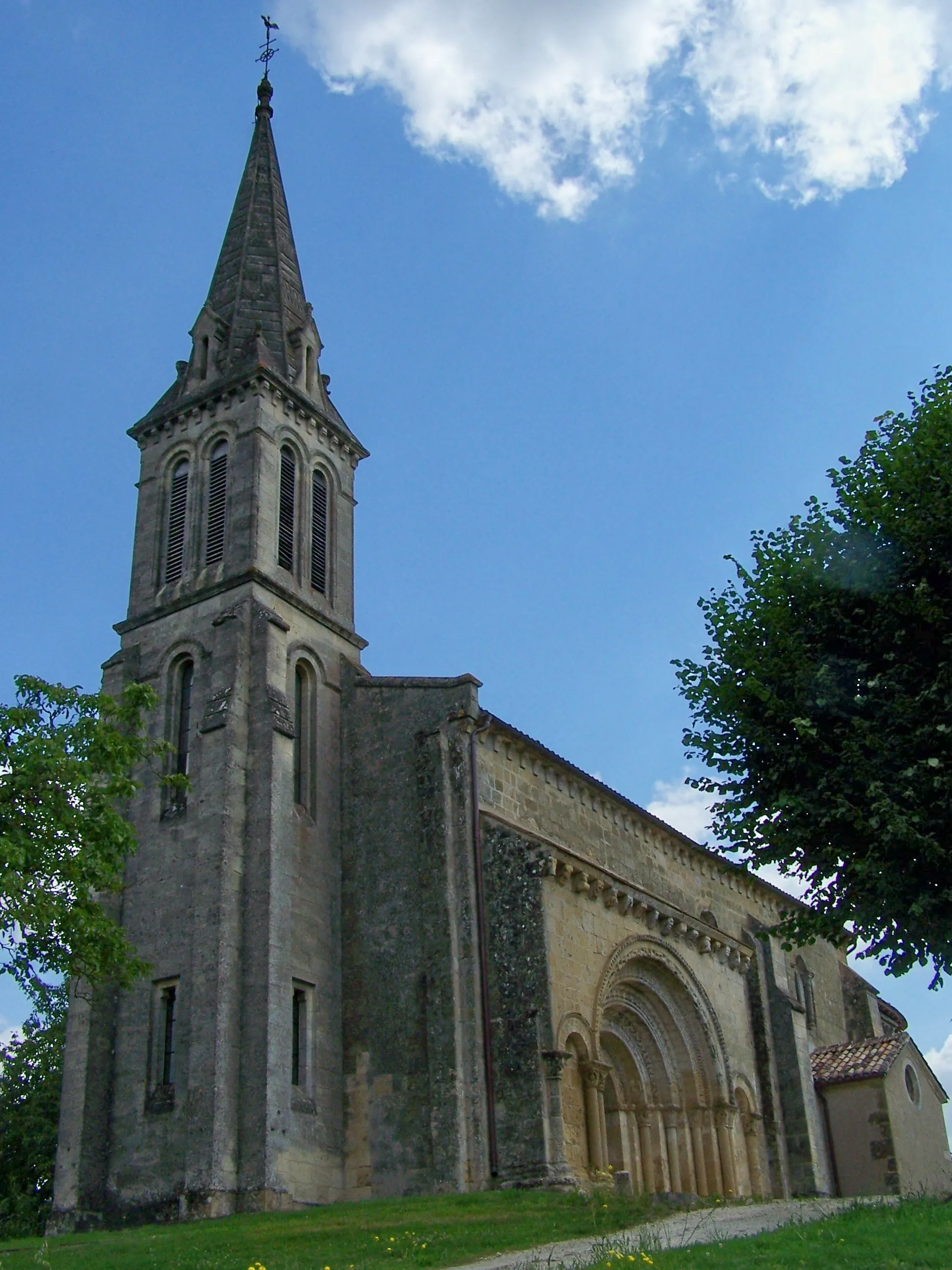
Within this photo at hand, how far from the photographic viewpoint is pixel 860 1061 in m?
32.3

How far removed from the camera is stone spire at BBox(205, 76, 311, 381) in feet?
107

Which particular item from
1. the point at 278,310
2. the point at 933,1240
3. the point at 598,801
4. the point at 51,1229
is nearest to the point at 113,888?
the point at 51,1229

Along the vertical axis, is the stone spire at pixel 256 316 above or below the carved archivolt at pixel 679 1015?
above

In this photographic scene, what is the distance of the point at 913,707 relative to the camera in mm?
17375

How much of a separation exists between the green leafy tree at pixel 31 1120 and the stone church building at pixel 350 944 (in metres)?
10.5

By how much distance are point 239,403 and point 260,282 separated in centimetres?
518

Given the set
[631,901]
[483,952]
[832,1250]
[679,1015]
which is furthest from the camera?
[679,1015]

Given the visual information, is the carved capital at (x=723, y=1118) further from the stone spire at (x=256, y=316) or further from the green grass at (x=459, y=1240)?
the stone spire at (x=256, y=316)

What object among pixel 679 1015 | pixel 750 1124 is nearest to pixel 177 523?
pixel 679 1015

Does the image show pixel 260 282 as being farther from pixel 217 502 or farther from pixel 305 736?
pixel 305 736

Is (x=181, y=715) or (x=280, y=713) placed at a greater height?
(x=181, y=715)

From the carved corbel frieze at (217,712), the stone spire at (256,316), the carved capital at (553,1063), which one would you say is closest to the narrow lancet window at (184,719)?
the carved corbel frieze at (217,712)

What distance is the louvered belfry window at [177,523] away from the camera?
30125 millimetres

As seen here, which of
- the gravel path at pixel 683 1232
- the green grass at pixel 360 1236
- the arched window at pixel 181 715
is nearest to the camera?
the gravel path at pixel 683 1232
